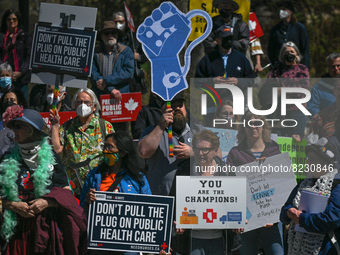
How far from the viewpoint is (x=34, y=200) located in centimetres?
819

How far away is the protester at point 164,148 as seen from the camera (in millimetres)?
9430

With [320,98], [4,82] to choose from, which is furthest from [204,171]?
[4,82]

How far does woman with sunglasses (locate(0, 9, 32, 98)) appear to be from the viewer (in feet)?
42.1

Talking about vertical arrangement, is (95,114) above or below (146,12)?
below

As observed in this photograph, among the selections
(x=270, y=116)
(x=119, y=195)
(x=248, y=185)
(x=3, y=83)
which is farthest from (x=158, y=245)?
(x=3, y=83)

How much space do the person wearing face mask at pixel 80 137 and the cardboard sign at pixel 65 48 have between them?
0.41 m

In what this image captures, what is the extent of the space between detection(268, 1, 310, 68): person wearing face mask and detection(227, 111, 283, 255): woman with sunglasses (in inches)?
146

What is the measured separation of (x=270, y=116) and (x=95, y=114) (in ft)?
6.91

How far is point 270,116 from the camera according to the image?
9680 millimetres

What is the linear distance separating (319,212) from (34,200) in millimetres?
2502

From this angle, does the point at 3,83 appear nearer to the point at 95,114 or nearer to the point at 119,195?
the point at 95,114

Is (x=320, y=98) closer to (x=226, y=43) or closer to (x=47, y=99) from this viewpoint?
(x=226, y=43)

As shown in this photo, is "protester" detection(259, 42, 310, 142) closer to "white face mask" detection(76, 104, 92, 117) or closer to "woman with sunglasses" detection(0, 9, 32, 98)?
"white face mask" detection(76, 104, 92, 117)

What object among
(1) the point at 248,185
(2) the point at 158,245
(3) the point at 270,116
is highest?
(3) the point at 270,116
